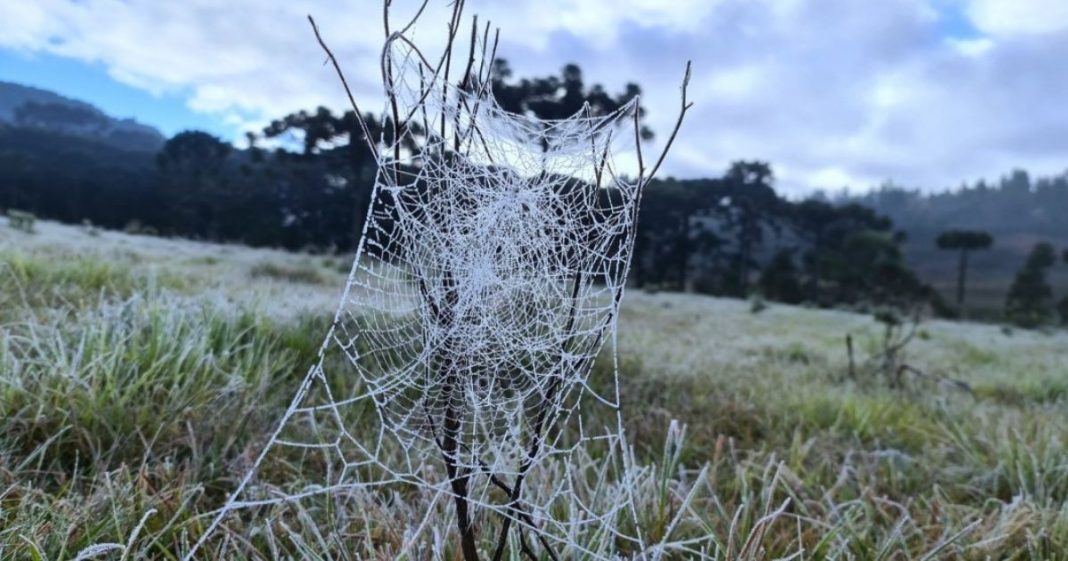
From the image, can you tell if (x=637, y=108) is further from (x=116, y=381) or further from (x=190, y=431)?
(x=116, y=381)

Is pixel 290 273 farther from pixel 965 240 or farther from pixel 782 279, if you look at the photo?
pixel 965 240

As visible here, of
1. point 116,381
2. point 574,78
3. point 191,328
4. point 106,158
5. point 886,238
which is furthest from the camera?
point 886,238

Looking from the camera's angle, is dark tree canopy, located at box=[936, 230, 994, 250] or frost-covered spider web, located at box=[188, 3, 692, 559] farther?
dark tree canopy, located at box=[936, 230, 994, 250]

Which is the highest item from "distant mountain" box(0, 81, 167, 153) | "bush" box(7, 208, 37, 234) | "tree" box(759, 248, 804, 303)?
"distant mountain" box(0, 81, 167, 153)

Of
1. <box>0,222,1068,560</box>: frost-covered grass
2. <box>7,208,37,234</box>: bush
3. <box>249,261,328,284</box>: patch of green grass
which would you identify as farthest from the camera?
<box>7,208,37,234</box>: bush

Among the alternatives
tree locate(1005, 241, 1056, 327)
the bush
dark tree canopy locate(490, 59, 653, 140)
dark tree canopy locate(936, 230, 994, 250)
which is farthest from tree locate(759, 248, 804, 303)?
the bush

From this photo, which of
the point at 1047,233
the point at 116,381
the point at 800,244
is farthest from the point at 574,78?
the point at 1047,233

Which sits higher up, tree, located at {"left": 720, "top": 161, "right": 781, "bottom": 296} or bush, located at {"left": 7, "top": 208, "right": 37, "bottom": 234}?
tree, located at {"left": 720, "top": 161, "right": 781, "bottom": 296}

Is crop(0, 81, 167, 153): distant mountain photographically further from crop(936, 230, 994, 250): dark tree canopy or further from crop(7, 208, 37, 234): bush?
crop(936, 230, 994, 250): dark tree canopy
